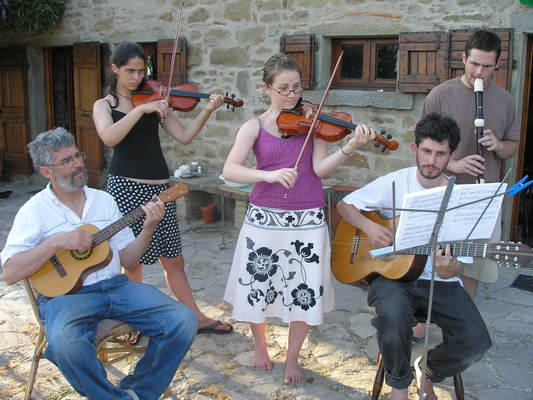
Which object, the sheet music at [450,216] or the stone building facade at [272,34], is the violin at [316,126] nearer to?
the sheet music at [450,216]

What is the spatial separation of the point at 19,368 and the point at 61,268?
37.5 inches

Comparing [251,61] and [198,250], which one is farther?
[251,61]

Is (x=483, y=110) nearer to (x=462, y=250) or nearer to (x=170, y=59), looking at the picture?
(x=462, y=250)

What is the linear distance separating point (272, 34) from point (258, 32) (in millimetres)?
168

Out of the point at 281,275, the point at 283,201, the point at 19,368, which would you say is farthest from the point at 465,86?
the point at 19,368

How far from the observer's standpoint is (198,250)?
17.3ft

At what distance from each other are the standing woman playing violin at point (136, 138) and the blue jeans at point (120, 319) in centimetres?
59

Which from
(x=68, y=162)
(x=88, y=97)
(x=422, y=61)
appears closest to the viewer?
(x=68, y=162)

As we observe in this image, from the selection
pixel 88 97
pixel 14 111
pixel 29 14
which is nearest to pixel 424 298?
pixel 88 97

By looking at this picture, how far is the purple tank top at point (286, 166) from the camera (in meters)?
2.71

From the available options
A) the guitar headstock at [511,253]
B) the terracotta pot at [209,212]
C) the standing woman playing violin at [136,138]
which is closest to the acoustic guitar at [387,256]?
the guitar headstock at [511,253]

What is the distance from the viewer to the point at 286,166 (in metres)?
2.70

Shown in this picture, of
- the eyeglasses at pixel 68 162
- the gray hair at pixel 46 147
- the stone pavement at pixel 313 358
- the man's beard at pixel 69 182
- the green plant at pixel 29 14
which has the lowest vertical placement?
the stone pavement at pixel 313 358

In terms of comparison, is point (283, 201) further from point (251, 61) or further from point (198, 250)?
point (251, 61)
